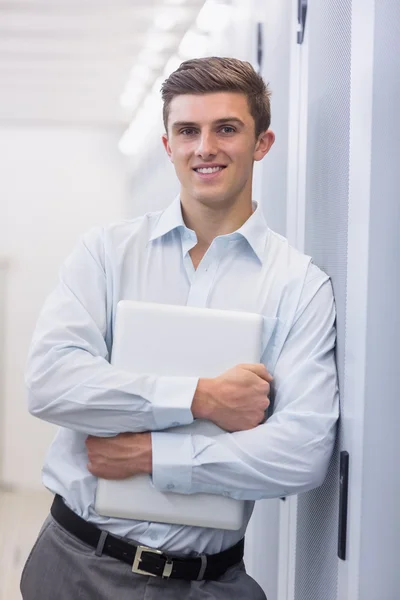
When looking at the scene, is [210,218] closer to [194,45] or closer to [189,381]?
[189,381]

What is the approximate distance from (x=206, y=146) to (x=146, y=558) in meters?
0.77

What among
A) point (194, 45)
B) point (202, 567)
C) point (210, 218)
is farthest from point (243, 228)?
point (194, 45)

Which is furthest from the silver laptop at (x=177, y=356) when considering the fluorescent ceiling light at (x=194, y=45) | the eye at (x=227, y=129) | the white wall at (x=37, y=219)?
the white wall at (x=37, y=219)

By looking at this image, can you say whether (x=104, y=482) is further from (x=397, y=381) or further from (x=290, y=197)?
(x=290, y=197)

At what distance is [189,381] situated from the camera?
1.52 meters

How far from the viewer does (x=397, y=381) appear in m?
1.47

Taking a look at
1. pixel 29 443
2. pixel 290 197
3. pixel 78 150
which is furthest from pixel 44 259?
pixel 290 197

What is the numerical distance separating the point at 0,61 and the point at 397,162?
185 inches

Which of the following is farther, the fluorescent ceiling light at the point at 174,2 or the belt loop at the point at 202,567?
the fluorescent ceiling light at the point at 174,2

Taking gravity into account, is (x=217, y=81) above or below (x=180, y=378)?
above

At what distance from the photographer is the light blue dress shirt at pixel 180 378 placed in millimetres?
1508

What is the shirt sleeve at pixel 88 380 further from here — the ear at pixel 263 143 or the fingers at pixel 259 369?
the ear at pixel 263 143

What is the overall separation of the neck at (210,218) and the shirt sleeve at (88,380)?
0.22 m

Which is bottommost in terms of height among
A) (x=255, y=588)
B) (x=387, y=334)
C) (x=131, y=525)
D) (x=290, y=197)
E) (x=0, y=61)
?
(x=255, y=588)
